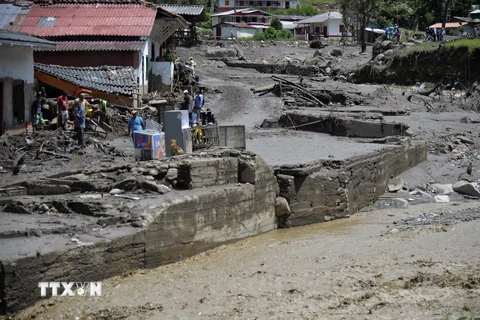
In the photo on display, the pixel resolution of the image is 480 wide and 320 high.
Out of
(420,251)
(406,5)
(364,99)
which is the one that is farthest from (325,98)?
(406,5)

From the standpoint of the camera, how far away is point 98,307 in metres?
11.1

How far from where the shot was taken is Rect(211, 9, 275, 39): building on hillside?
6869cm

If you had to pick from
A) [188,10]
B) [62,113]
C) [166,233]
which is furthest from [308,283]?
[188,10]

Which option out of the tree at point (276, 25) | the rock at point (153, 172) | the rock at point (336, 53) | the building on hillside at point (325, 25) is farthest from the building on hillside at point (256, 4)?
the rock at point (153, 172)

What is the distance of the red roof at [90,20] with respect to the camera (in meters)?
27.9

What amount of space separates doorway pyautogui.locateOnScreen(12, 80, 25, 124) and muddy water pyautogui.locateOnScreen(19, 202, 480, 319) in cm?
874

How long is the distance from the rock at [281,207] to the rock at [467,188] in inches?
231

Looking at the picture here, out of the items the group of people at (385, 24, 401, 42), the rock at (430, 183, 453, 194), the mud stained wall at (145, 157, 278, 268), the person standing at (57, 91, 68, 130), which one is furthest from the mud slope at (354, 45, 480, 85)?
the mud stained wall at (145, 157, 278, 268)

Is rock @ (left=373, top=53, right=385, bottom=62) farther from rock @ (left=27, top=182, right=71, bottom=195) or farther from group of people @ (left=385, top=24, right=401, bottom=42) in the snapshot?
rock @ (left=27, top=182, right=71, bottom=195)

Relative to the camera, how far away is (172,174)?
15.0 metres

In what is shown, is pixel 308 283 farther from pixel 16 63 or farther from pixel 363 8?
pixel 363 8

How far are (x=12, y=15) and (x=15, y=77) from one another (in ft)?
30.2

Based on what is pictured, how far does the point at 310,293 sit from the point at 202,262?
2691mm

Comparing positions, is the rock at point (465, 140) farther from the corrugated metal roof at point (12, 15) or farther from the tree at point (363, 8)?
the tree at point (363, 8)
